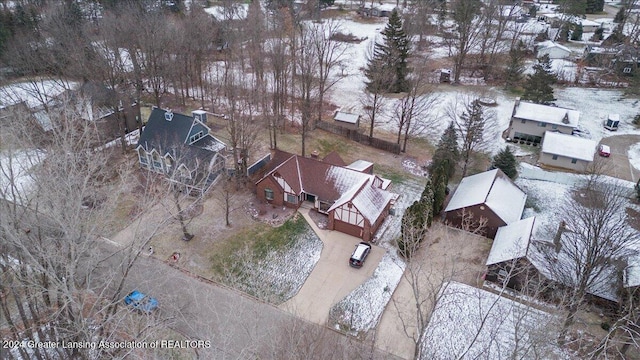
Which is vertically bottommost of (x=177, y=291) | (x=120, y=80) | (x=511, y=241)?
(x=177, y=291)

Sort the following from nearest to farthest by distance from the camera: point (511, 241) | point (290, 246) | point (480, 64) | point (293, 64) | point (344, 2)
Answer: point (511, 241)
point (290, 246)
point (293, 64)
point (480, 64)
point (344, 2)

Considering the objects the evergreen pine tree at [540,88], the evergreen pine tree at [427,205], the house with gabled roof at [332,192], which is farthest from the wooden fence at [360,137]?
the evergreen pine tree at [540,88]

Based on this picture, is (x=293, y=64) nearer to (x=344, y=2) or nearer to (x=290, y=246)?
(x=290, y=246)

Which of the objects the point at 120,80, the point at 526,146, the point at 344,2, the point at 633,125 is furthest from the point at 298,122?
the point at 344,2

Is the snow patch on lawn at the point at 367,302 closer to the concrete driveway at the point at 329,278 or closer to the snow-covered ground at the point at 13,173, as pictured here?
the concrete driveway at the point at 329,278

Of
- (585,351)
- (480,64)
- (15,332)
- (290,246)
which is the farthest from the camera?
(480,64)

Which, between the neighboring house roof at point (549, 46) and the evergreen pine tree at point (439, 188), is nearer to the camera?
the evergreen pine tree at point (439, 188)

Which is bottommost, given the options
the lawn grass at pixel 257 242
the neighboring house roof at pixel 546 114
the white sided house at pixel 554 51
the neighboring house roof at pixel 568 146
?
the lawn grass at pixel 257 242
